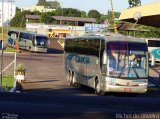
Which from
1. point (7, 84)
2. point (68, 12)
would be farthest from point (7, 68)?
point (68, 12)

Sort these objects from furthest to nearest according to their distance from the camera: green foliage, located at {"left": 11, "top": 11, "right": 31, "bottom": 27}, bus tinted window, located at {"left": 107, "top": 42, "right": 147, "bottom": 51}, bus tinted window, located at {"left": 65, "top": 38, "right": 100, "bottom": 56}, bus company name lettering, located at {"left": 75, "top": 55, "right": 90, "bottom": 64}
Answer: green foliage, located at {"left": 11, "top": 11, "right": 31, "bottom": 27} < bus company name lettering, located at {"left": 75, "top": 55, "right": 90, "bottom": 64} < bus tinted window, located at {"left": 65, "top": 38, "right": 100, "bottom": 56} < bus tinted window, located at {"left": 107, "top": 42, "right": 147, "bottom": 51}

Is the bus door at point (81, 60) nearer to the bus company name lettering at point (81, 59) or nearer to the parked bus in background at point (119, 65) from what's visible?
the bus company name lettering at point (81, 59)

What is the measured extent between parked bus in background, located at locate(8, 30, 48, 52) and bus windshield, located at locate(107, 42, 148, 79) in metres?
47.6

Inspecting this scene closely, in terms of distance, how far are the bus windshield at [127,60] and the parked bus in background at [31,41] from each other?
156ft

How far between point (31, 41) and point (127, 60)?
4901cm

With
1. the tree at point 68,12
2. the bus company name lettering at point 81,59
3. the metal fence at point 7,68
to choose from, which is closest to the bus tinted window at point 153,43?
the metal fence at point 7,68

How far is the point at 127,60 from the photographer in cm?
2358

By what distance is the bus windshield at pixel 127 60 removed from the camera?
2345 cm

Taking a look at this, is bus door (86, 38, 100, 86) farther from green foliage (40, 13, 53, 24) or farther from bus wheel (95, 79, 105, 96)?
green foliage (40, 13, 53, 24)

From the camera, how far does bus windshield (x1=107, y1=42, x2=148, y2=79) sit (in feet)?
76.9

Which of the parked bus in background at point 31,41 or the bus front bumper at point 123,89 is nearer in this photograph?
the bus front bumper at point 123,89

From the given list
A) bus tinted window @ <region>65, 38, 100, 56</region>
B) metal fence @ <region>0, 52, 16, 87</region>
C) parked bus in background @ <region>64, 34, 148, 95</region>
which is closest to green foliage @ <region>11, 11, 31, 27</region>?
metal fence @ <region>0, 52, 16, 87</region>

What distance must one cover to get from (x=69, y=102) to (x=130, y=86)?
9.20m

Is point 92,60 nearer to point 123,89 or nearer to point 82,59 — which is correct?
point 82,59
